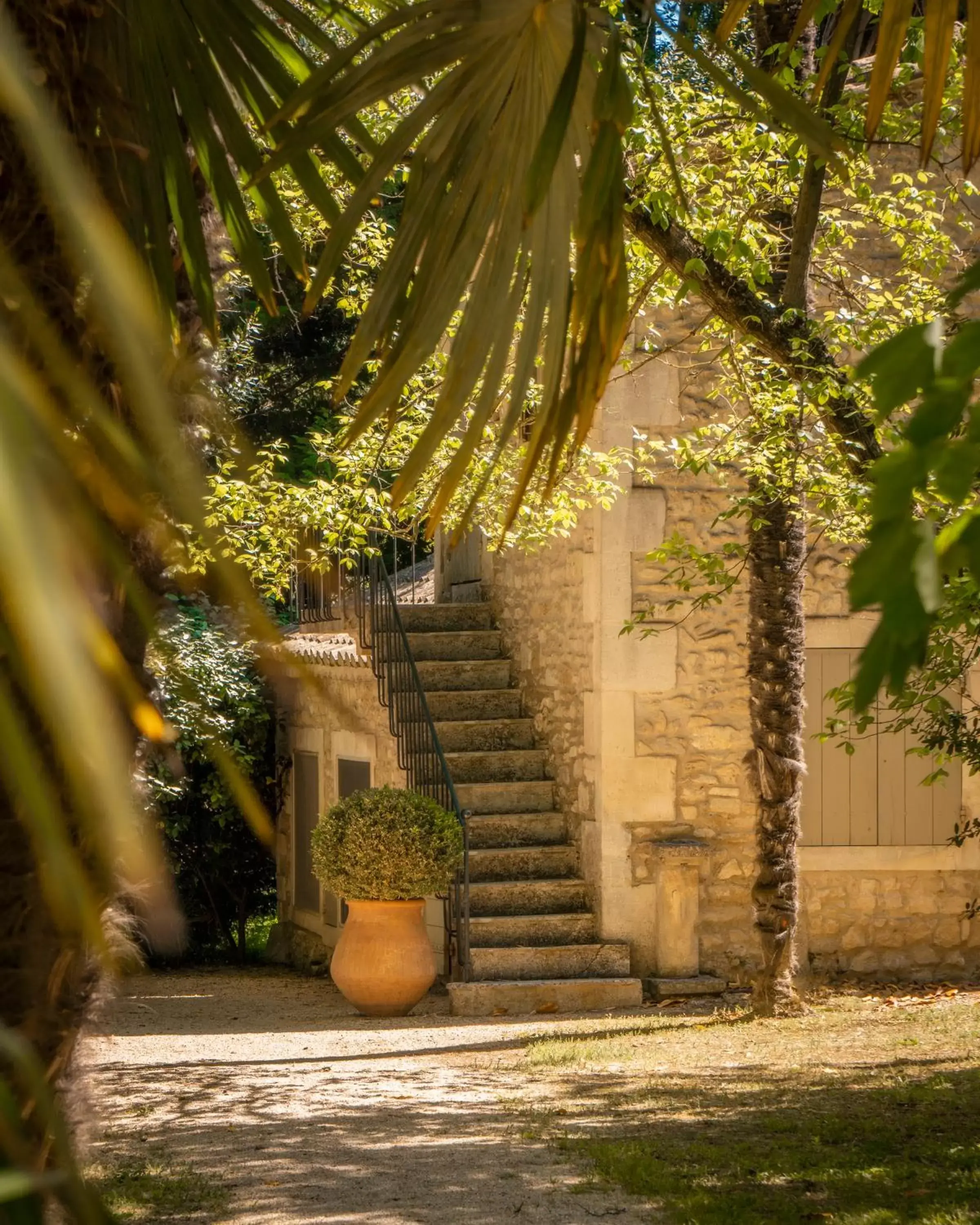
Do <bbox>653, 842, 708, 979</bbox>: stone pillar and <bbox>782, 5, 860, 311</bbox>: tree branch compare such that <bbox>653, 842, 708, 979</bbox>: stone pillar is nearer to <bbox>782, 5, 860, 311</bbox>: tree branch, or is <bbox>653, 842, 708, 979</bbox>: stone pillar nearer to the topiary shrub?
the topiary shrub

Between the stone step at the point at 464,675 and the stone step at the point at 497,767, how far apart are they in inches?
35.6

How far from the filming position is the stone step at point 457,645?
1204 centimetres

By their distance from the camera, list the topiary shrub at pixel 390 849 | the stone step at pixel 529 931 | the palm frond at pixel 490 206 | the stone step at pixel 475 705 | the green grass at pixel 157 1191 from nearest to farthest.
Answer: the palm frond at pixel 490 206 → the green grass at pixel 157 1191 → the topiary shrub at pixel 390 849 → the stone step at pixel 529 931 → the stone step at pixel 475 705

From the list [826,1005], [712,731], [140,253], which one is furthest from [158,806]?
[140,253]

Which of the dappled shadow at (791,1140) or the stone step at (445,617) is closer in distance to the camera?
the dappled shadow at (791,1140)

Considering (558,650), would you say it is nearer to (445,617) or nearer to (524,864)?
(524,864)

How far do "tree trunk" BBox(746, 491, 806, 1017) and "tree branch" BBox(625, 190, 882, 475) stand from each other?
193 cm

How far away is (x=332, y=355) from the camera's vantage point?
1845 centimetres

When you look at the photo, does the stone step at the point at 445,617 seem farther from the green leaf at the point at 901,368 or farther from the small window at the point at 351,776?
the green leaf at the point at 901,368

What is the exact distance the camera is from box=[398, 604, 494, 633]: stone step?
490 inches

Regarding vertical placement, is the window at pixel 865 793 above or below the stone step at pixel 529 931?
above

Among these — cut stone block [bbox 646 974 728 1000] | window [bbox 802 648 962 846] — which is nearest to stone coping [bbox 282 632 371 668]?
cut stone block [bbox 646 974 728 1000]

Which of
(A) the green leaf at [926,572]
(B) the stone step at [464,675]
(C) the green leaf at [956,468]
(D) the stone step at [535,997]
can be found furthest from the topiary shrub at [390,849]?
(A) the green leaf at [926,572]

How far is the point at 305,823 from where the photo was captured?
44.3ft
